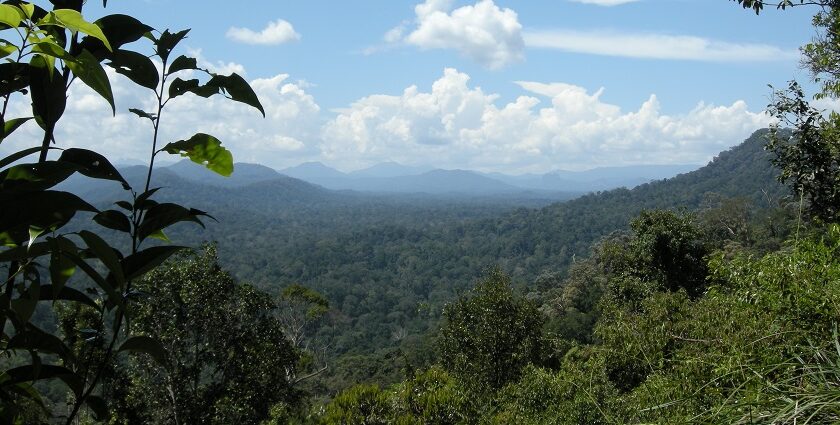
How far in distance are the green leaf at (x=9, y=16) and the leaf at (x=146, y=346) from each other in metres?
0.54

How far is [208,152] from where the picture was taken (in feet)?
3.72

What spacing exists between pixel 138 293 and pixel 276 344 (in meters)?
10.6

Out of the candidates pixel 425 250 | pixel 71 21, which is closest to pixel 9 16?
pixel 71 21

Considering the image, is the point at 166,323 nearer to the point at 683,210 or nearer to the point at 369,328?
A: the point at 683,210

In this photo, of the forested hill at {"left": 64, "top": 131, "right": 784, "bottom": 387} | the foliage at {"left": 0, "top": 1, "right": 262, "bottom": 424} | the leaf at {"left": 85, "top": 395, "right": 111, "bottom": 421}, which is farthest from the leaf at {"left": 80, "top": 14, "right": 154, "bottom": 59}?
the forested hill at {"left": 64, "top": 131, "right": 784, "bottom": 387}

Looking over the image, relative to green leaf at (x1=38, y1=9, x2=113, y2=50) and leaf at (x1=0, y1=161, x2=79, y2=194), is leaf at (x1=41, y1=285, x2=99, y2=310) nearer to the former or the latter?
leaf at (x1=0, y1=161, x2=79, y2=194)

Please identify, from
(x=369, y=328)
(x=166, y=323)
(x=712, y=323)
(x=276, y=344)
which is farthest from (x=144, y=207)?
(x=369, y=328)

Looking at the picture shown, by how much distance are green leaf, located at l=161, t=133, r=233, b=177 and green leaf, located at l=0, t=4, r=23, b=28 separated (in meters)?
0.41

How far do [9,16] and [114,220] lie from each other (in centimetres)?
37

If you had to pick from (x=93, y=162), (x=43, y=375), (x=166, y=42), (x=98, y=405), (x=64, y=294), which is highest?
(x=166, y=42)

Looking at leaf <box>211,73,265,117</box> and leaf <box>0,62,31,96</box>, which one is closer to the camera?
leaf <box>0,62,31,96</box>

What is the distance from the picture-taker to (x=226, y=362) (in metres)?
10.3

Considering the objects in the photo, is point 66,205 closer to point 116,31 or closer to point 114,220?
point 114,220

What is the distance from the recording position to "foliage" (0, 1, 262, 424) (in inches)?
29.9
